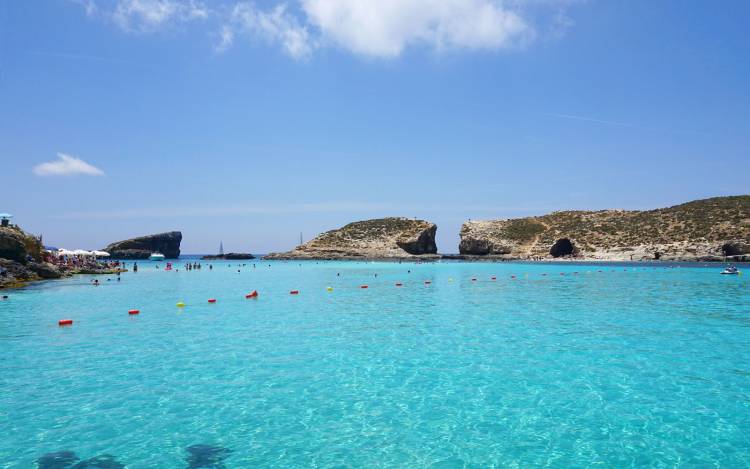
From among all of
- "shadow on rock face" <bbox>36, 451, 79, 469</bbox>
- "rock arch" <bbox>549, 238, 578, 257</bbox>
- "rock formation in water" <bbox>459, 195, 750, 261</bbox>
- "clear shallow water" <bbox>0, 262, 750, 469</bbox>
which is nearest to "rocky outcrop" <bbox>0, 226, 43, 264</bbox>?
"clear shallow water" <bbox>0, 262, 750, 469</bbox>

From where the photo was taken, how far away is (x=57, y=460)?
987cm

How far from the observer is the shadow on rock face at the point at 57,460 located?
9.58 metres

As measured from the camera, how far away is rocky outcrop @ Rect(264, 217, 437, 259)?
16050 centimetres

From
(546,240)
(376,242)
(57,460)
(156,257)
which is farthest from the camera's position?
(156,257)

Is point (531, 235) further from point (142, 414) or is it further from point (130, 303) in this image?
point (142, 414)

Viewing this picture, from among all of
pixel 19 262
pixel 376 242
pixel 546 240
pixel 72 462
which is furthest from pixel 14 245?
pixel 546 240

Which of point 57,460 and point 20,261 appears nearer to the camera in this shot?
point 57,460

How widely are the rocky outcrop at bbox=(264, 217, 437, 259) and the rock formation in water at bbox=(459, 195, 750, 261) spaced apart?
46.2 ft

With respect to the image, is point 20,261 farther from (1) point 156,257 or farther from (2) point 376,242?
(1) point 156,257

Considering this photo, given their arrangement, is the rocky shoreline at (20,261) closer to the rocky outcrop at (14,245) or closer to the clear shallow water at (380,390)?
the rocky outcrop at (14,245)

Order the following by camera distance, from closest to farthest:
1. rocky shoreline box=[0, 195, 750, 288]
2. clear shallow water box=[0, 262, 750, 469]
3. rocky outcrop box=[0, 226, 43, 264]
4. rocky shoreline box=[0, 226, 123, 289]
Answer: clear shallow water box=[0, 262, 750, 469], rocky shoreline box=[0, 226, 123, 289], rocky outcrop box=[0, 226, 43, 264], rocky shoreline box=[0, 195, 750, 288]

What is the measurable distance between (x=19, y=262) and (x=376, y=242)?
382ft

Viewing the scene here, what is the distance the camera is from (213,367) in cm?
1742

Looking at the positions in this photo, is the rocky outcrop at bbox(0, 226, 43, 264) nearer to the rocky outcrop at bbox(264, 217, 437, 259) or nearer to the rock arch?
the rocky outcrop at bbox(264, 217, 437, 259)
